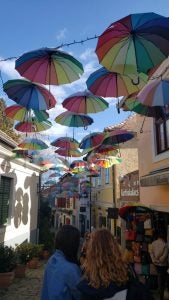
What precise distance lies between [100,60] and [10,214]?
979 cm

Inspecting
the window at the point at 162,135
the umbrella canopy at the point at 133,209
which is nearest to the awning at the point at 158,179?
the umbrella canopy at the point at 133,209

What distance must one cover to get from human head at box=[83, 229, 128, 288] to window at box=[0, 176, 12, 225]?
9.83m

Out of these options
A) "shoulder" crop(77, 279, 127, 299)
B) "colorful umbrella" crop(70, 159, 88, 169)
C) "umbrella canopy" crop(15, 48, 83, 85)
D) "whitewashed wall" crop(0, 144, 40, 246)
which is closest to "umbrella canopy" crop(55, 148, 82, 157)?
"whitewashed wall" crop(0, 144, 40, 246)

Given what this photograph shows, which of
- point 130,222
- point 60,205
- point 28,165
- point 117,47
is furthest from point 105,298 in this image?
point 60,205

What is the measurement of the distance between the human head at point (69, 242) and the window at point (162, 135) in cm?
642

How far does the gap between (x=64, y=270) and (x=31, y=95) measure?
472 centimetres

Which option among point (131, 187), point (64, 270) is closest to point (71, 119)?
point (131, 187)

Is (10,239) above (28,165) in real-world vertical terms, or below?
below

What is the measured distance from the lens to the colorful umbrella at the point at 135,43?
156 inches

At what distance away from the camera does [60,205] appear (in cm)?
4547

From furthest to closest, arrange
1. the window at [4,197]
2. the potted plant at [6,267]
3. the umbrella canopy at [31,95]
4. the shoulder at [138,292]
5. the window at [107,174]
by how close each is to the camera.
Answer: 1. the window at [107,174]
2. the window at [4,197]
3. the potted plant at [6,267]
4. the umbrella canopy at [31,95]
5. the shoulder at [138,292]

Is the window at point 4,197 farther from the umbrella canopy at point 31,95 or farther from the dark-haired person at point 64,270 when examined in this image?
the dark-haired person at point 64,270

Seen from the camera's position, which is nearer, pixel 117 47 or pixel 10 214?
pixel 117 47

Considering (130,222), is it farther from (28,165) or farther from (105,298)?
(105,298)
